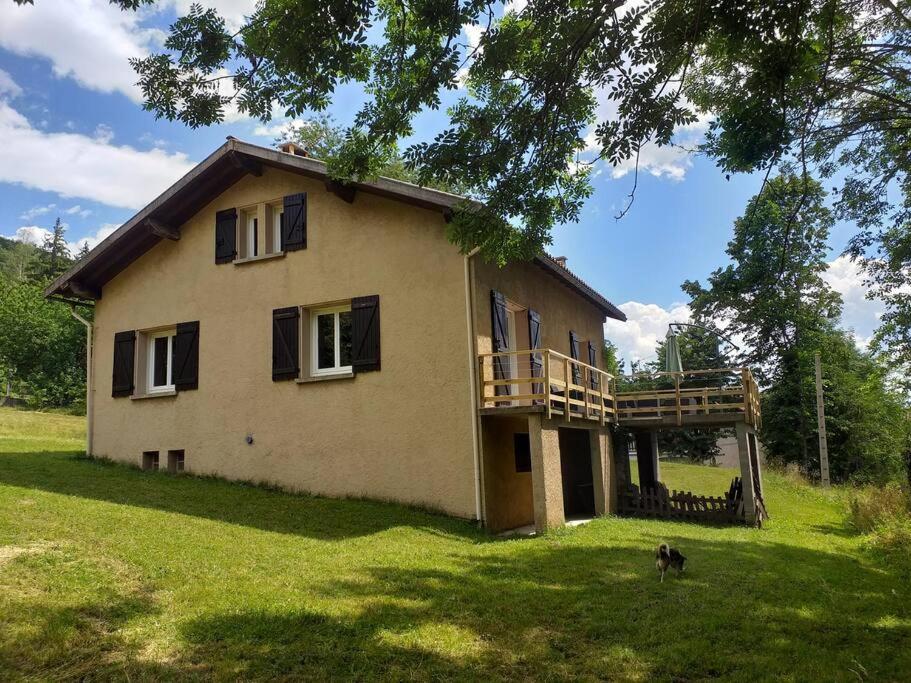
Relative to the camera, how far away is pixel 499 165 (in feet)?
22.0


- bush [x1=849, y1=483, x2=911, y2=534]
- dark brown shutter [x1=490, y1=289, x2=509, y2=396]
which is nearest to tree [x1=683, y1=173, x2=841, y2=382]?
bush [x1=849, y1=483, x2=911, y2=534]

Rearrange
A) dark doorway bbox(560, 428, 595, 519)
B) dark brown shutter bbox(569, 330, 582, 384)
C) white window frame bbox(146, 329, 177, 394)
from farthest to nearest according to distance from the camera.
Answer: dark brown shutter bbox(569, 330, 582, 384) → dark doorway bbox(560, 428, 595, 519) → white window frame bbox(146, 329, 177, 394)

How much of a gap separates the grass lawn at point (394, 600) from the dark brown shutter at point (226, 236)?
5.60 m

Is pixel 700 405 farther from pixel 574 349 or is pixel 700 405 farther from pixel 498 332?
pixel 498 332

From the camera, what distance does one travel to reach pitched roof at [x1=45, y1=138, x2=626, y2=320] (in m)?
12.1

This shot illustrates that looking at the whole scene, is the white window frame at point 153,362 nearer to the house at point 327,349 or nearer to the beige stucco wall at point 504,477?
the house at point 327,349

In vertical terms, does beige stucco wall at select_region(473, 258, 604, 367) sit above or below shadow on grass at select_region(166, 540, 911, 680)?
above

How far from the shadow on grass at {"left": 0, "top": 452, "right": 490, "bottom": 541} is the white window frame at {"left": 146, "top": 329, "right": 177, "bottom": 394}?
2286 mm

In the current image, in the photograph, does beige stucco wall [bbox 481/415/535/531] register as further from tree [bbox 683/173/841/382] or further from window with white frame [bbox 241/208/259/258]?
tree [bbox 683/173/841/382]

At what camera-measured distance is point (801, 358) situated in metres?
30.1

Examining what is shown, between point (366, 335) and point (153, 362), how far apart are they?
20.4 ft

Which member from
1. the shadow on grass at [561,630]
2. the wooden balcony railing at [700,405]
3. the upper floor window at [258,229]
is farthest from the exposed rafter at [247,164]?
the wooden balcony railing at [700,405]

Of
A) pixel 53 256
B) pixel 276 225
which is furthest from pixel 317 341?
pixel 53 256

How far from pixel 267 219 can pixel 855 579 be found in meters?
12.1
